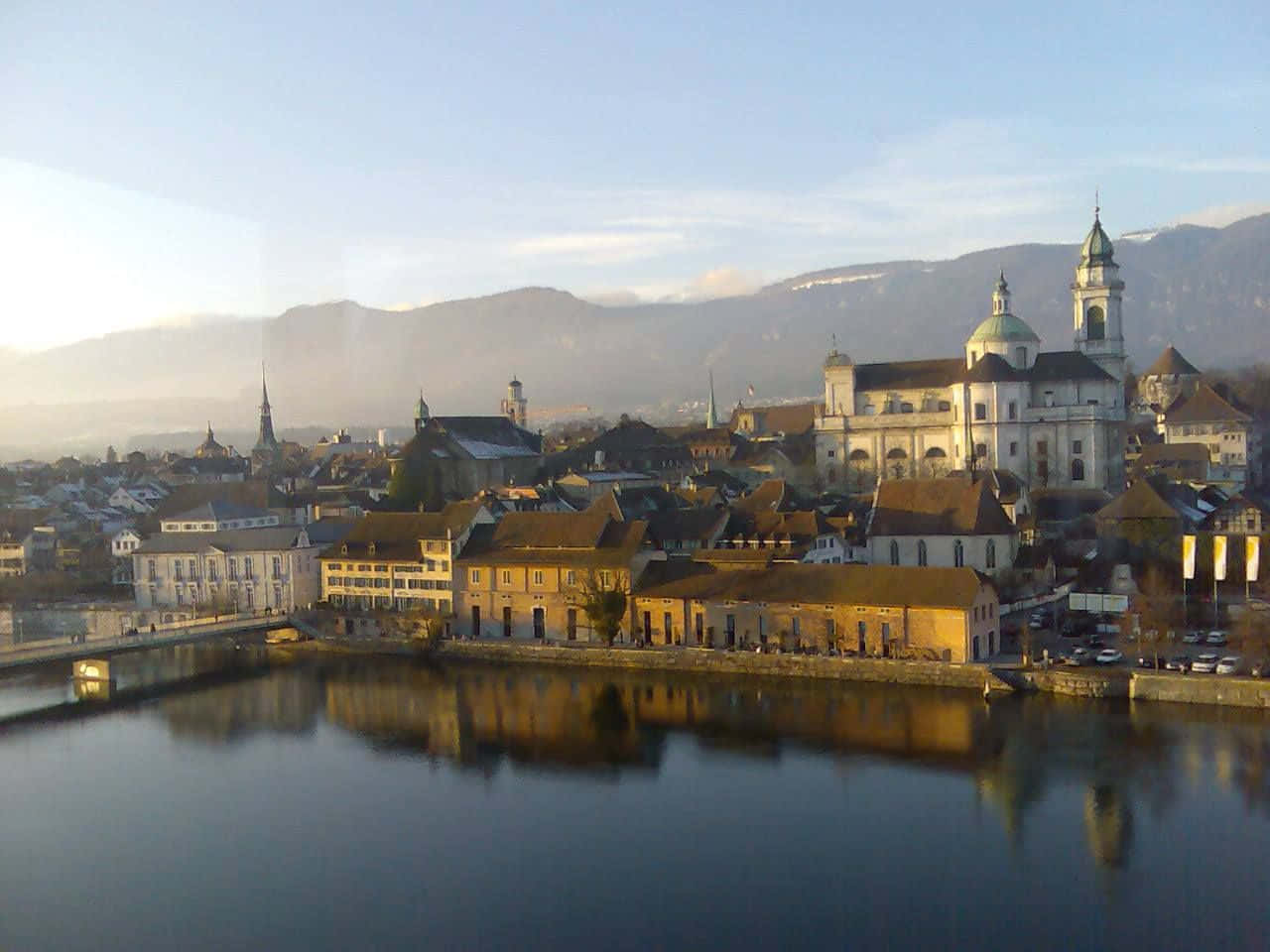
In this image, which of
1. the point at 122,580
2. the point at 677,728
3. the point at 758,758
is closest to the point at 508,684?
the point at 677,728

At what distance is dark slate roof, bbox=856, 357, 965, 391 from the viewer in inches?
1438

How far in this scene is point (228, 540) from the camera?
2600cm

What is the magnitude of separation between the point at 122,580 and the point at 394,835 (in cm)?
2035

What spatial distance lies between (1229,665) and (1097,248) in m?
23.9

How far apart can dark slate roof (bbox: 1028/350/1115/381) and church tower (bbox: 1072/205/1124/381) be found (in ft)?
7.75

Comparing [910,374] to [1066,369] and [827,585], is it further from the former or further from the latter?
[827,585]

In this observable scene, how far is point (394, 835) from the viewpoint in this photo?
503 inches

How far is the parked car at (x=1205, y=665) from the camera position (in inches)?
644

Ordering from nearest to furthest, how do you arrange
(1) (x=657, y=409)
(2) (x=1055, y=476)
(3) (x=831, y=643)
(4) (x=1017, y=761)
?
(4) (x=1017, y=761)
(3) (x=831, y=643)
(2) (x=1055, y=476)
(1) (x=657, y=409)

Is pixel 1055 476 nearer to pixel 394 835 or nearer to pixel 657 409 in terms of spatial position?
pixel 394 835

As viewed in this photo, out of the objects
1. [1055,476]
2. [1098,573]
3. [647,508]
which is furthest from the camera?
[1055,476]

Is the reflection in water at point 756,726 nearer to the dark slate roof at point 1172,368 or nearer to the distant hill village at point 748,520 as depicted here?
the distant hill village at point 748,520

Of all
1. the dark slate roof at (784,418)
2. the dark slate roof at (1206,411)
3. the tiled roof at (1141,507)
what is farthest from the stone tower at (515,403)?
the tiled roof at (1141,507)

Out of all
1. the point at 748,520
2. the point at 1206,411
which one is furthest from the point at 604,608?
the point at 1206,411
